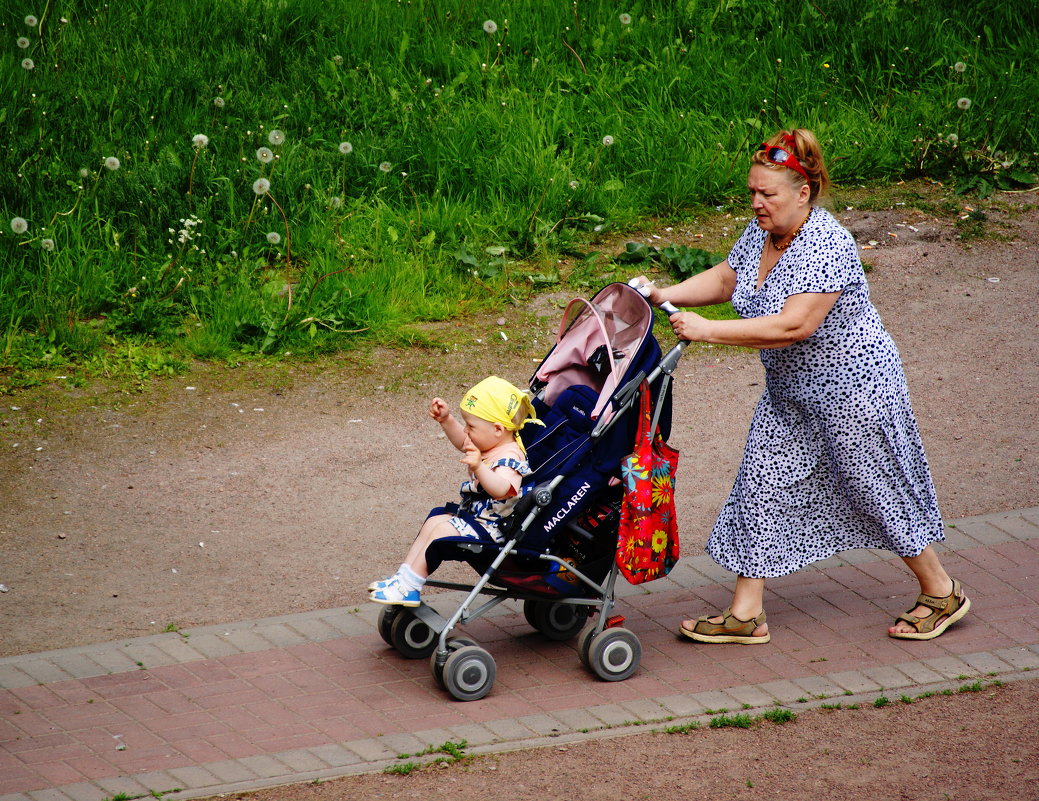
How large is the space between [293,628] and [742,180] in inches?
238

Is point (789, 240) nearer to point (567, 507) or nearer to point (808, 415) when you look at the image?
point (808, 415)

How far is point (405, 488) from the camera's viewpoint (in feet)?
20.4

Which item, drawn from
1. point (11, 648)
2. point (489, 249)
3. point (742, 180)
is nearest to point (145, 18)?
A: point (489, 249)

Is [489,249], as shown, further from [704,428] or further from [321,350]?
[704,428]

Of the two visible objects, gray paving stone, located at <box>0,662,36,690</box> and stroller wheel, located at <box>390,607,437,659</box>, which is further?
stroller wheel, located at <box>390,607,437,659</box>

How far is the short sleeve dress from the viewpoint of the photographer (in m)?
4.52

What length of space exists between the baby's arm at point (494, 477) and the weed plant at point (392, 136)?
354 centimetres

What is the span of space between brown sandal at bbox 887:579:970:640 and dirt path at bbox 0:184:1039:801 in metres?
0.42

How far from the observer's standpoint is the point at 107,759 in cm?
404

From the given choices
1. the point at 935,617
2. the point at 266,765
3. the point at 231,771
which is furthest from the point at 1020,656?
the point at 231,771

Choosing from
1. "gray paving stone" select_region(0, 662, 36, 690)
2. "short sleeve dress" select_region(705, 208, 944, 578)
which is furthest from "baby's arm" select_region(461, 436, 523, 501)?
"gray paving stone" select_region(0, 662, 36, 690)

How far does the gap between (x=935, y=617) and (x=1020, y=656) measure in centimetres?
34

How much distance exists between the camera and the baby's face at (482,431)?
14.2 ft

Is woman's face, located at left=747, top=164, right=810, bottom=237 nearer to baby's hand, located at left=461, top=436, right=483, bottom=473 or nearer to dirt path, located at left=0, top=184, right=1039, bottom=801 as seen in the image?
baby's hand, located at left=461, top=436, right=483, bottom=473
